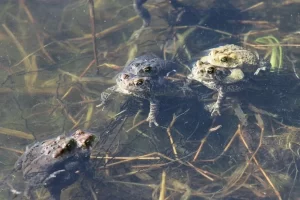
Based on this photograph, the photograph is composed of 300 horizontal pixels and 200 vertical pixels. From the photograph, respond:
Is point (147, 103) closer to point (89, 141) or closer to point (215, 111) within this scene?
point (215, 111)

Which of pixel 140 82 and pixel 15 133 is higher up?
pixel 140 82

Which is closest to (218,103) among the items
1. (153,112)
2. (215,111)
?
(215,111)

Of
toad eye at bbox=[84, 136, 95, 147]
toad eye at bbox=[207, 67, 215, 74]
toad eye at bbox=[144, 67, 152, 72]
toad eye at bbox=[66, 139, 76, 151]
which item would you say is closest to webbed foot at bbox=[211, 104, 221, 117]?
toad eye at bbox=[207, 67, 215, 74]

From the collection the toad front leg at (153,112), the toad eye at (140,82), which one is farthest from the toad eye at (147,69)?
the toad front leg at (153,112)

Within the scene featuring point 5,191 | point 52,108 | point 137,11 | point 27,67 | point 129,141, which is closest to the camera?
point 5,191

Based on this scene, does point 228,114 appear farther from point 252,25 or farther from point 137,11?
point 137,11

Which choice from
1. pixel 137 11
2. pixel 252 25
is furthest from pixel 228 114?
pixel 137 11

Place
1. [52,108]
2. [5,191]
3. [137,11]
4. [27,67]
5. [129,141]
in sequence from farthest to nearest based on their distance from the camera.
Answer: [137,11] → [27,67] → [52,108] → [129,141] → [5,191]
